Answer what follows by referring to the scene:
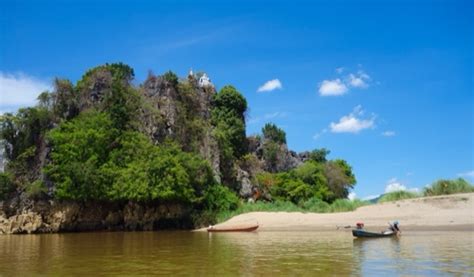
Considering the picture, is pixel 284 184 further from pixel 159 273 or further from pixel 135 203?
pixel 159 273

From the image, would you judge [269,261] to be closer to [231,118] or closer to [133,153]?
[133,153]

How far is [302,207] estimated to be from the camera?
43812 mm

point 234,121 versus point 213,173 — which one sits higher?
point 234,121

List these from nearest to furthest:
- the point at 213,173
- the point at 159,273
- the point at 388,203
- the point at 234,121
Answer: the point at 159,273
the point at 388,203
the point at 213,173
the point at 234,121

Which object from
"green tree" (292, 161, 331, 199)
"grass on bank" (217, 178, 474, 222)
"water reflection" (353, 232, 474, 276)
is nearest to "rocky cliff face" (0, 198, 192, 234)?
"grass on bank" (217, 178, 474, 222)

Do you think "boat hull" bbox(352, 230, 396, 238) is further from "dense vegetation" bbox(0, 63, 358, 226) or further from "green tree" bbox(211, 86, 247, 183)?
"green tree" bbox(211, 86, 247, 183)

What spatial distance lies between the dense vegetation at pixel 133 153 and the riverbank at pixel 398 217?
456cm

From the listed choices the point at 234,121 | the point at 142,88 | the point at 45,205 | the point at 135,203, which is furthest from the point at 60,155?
the point at 234,121

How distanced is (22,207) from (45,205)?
2060 mm

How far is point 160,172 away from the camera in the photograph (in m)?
38.0

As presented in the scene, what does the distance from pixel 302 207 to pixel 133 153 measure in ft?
54.7

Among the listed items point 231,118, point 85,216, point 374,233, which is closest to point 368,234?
point 374,233

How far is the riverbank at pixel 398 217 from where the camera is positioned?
93.9 ft

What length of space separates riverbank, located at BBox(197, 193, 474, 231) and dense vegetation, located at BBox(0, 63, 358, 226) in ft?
14.9
